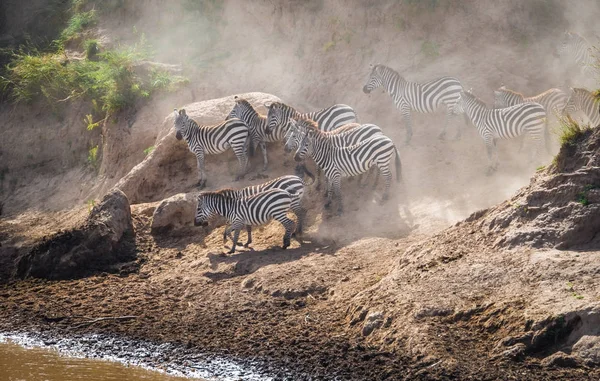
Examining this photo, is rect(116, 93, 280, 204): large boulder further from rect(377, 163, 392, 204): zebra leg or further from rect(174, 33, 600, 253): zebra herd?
rect(377, 163, 392, 204): zebra leg

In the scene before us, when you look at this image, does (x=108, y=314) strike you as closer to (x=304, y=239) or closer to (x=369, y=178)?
(x=304, y=239)

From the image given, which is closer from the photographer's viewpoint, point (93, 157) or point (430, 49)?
point (430, 49)

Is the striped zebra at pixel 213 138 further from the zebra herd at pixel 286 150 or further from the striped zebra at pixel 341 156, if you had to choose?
the striped zebra at pixel 341 156

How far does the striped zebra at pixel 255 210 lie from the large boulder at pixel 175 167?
241cm

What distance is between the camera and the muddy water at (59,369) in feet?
32.6

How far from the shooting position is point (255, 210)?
535 inches

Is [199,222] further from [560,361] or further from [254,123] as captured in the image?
[560,361]

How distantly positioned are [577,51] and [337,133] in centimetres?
579

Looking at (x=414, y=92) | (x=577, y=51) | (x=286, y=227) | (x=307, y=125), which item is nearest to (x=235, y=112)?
(x=307, y=125)

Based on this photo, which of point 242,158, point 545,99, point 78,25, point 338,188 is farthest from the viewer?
point 78,25

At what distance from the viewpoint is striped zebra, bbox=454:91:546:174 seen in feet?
48.9

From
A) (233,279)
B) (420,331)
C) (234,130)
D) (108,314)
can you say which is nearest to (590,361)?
(420,331)

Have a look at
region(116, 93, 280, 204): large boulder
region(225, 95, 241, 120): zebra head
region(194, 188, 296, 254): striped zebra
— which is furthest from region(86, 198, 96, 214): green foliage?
region(194, 188, 296, 254): striped zebra

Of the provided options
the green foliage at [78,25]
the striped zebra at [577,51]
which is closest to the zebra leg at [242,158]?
the striped zebra at [577,51]
